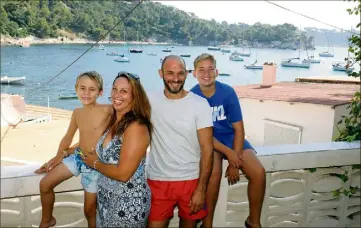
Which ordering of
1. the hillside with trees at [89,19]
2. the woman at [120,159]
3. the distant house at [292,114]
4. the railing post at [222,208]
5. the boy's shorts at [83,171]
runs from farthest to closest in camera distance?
1. the distant house at [292,114]
2. the hillside with trees at [89,19]
3. the railing post at [222,208]
4. the boy's shorts at [83,171]
5. the woman at [120,159]

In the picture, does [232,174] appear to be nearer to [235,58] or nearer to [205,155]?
[205,155]

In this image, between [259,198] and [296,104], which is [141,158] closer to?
[259,198]

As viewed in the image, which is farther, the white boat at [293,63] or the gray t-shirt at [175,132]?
the white boat at [293,63]

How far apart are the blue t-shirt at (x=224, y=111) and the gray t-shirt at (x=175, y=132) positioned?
0.92 feet

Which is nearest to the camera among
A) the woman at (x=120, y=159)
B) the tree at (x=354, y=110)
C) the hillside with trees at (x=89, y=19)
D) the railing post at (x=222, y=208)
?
the woman at (x=120, y=159)

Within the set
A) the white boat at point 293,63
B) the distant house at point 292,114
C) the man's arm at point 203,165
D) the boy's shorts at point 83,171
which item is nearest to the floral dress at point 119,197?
the boy's shorts at point 83,171

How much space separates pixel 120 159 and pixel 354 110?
2.71 m

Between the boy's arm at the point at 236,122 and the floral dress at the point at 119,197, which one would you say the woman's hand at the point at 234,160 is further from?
the floral dress at the point at 119,197

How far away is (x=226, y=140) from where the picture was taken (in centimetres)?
261

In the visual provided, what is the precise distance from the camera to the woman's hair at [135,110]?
1970 mm

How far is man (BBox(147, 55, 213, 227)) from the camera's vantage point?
2.22m

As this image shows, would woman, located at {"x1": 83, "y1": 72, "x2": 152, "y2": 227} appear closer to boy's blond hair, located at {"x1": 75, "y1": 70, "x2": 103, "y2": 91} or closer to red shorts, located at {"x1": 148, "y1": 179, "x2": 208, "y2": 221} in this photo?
red shorts, located at {"x1": 148, "y1": 179, "x2": 208, "y2": 221}

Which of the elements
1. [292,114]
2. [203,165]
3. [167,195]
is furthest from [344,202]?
[292,114]

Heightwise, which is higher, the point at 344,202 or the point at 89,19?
the point at 89,19
